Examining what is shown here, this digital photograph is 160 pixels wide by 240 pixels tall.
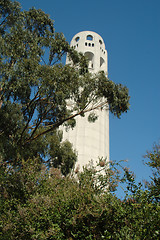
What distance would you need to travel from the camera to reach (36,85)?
9.80 m

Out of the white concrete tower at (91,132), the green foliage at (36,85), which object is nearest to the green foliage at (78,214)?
the green foliage at (36,85)

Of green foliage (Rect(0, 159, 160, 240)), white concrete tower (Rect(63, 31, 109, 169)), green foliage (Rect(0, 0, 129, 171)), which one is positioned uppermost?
white concrete tower (Rect(63, 31, 109, 169))

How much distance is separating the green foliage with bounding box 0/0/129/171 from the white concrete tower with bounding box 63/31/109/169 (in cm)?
1050

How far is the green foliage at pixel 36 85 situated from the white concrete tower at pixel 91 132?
10.5m

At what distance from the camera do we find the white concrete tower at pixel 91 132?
80.0 feet

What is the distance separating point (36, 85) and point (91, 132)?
16394mm

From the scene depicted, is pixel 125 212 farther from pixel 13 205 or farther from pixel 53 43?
pixel 53 43

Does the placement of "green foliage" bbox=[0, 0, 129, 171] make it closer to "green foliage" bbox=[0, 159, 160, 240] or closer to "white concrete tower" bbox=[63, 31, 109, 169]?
"green foliage" bbox=[0, 159, 160, 240]

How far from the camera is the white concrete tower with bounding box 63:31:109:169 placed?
24.4 metres

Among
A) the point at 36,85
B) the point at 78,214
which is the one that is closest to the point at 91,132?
the point at 36,85

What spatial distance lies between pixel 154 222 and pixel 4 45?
8992 millimetres

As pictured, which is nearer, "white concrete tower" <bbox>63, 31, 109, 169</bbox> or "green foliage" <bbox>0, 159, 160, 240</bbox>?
"green foliage" <bbox>0, 159, 160, 240</bbox>

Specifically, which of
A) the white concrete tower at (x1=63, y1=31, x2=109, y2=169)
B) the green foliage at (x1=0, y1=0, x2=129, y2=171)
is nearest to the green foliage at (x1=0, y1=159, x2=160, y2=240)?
the green foliage at (x1=0, y1=0, x2=129, y2=171)

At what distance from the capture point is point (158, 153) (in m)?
9.40
